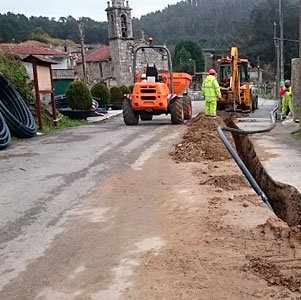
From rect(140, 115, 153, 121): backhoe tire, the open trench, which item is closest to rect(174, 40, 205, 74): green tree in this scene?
rect(140, 115, 153, 121): backhoe tire

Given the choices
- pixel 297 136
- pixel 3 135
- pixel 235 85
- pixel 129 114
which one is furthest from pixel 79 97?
pixel 297 136

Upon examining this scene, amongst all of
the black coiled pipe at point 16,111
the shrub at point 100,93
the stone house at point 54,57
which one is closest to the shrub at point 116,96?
the stone house at point 54,57

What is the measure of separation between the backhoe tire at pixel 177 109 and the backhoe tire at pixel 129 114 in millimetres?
1402

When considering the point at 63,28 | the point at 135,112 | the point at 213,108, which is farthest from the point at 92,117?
the point at 63,28

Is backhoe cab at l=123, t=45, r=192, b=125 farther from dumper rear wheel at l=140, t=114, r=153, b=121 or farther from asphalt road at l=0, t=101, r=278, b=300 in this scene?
asphalt road at l=0, t=101, r=278, b=300

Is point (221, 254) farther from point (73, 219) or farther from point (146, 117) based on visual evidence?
point (146, 117)

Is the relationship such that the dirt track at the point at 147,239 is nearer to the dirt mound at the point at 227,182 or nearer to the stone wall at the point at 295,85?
the dirt mound at the point at 227,182

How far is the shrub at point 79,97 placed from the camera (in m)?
20.7

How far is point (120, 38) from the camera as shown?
51.6 metres

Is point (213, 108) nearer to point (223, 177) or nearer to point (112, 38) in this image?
point (223, 177)

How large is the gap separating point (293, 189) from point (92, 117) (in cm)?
1649

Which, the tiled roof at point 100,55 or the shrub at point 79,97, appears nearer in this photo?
the shrub at point 79,97

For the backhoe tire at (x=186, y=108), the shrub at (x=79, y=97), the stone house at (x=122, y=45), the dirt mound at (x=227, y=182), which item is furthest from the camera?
the stone house at (x=122, y=45)

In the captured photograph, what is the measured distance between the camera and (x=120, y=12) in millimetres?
48562
